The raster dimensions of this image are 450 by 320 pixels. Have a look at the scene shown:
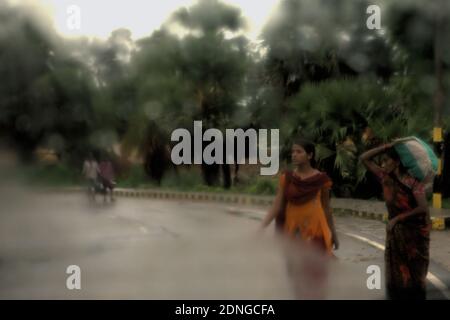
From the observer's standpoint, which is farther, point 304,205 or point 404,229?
point 304,205

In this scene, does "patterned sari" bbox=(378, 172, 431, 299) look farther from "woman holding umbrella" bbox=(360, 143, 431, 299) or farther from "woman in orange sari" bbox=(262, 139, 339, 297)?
"woman in orange sari" bbox=(262, 139, 339, 297)

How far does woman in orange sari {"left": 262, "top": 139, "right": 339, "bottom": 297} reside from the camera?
5.53 metres

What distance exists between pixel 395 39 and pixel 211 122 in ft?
38.7

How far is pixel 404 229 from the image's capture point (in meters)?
5.18

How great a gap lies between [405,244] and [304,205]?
84 centimetres

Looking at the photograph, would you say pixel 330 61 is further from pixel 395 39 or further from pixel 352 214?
pixel 352 214

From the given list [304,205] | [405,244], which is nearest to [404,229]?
[405,244]

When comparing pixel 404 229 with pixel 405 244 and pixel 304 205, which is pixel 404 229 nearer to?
pixel 405 244

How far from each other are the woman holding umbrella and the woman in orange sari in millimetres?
516

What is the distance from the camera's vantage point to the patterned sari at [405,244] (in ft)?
16.8

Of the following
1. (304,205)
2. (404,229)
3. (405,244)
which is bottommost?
(405,244)

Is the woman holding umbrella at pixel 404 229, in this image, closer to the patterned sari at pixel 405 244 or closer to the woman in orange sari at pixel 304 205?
the patterned sari at pixel 405 244

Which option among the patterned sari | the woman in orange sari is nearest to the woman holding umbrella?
the patterned sari

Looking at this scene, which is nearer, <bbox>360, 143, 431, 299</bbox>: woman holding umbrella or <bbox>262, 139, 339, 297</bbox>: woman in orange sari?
<bbox>360, 143, 431, 299</bbox>: woman holding umbrella
